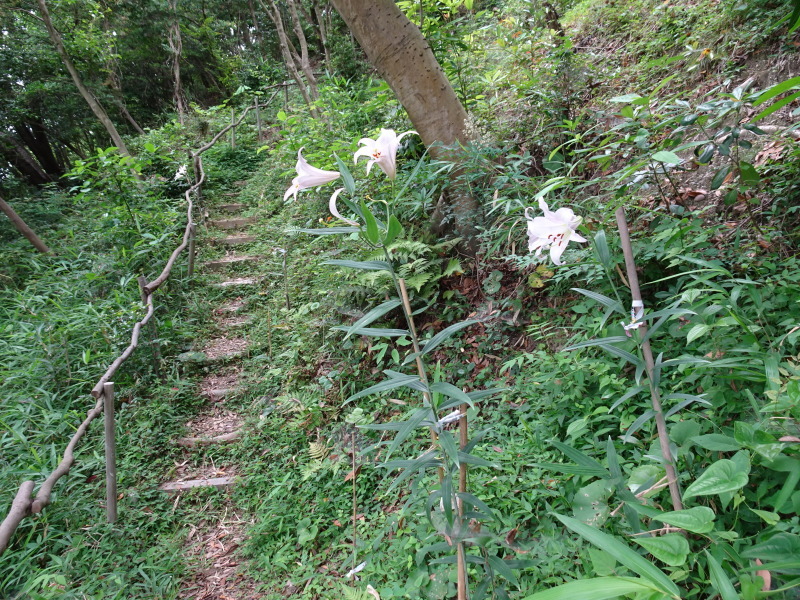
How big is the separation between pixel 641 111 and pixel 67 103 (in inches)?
417

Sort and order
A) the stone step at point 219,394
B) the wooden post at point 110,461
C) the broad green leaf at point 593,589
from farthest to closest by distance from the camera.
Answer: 1. the stone step at point 219,394
2. the wooden post at point 110,461
3. the broad green leaf at point 593,589

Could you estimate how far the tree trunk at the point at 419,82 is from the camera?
2.65 meters

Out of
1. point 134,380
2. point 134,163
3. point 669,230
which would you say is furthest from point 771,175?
point 134,163

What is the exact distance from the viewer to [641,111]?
156 centimetres

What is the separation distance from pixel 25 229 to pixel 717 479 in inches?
258

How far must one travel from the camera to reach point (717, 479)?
2.76 feet

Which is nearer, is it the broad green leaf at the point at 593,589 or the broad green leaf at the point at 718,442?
the broad green leaf at the point at 593,589

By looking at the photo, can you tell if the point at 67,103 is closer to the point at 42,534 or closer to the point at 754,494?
the point at 42,534

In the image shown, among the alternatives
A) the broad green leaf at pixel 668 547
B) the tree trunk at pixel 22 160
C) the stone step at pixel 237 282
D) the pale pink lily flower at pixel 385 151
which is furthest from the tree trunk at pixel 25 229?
the broad green leaf at pixel 668 547

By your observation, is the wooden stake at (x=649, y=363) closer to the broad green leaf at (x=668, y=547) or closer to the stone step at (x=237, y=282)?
the broad green leaf at (x=668, y=547)

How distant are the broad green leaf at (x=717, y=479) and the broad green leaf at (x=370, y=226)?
2.61 ft

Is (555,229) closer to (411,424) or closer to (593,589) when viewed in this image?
(411,424)

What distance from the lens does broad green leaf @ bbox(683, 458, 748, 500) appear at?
81 cm

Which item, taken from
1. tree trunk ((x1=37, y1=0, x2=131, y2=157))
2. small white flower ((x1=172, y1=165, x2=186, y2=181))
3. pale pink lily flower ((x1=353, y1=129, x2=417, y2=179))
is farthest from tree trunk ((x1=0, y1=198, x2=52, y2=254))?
pale pink lily flower ((x1=353, y1=129, x2=417, y2=179))
